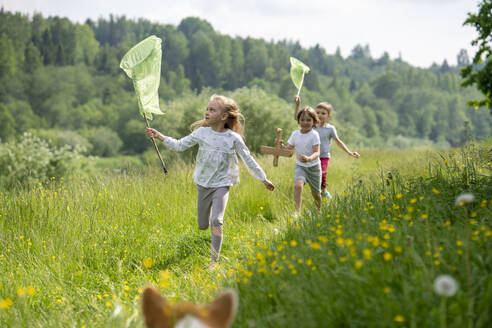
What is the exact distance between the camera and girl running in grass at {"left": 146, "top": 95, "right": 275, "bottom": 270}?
4.61 m

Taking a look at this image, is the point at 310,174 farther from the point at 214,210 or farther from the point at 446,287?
the point at 446,287

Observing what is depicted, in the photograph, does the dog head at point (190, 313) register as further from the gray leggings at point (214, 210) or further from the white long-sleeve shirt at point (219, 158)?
the white long-sleeve shirt at point (219, 158)

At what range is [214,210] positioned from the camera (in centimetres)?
460

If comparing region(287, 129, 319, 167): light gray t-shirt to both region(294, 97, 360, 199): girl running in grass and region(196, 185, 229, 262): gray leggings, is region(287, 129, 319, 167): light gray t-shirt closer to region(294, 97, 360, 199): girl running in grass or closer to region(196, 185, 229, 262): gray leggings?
region(294, 97, 360, 199): girl running in grass

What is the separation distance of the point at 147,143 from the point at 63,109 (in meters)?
18.8

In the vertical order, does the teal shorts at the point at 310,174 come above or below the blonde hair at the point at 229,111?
below

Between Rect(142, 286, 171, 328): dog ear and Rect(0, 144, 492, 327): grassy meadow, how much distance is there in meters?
0.48

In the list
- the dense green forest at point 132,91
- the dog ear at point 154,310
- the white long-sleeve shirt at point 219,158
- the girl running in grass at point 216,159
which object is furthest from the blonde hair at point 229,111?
the dense green forest at point 132,91

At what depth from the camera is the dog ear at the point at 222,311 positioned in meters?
1.74

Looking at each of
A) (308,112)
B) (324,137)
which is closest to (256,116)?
(324,137)

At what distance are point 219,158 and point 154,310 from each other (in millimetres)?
2877

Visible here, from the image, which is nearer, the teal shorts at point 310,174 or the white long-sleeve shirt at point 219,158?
the white long-sleeve shirt at point 219,158

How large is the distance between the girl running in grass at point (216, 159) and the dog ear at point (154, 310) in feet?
8.70

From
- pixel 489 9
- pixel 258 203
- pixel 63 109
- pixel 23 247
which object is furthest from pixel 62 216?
pixel 63 109
